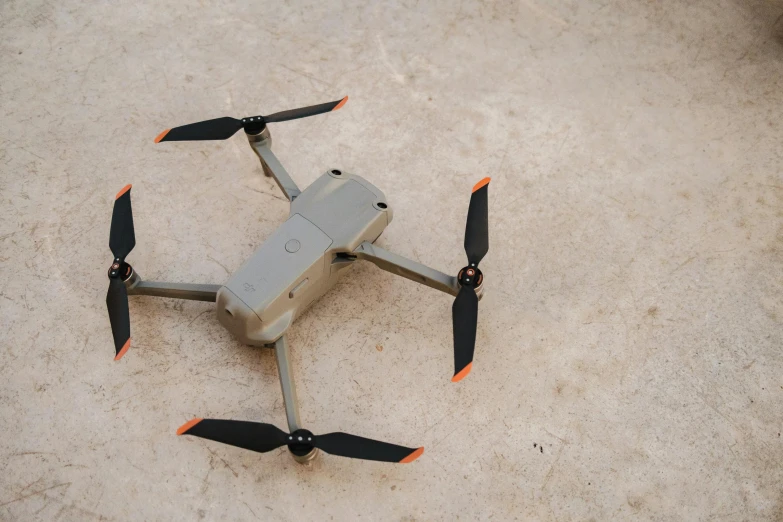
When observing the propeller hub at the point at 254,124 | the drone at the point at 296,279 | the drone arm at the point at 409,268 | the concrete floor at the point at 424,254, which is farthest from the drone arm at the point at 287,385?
the propeller hub at the point at 254,124

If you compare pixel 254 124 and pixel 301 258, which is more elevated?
pixel 254 124

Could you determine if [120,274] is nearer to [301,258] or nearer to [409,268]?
[301,258]

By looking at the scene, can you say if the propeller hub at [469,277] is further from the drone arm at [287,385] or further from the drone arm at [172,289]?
the drone arm at [172,289]

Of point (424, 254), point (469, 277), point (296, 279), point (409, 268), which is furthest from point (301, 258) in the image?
point (424, 254)

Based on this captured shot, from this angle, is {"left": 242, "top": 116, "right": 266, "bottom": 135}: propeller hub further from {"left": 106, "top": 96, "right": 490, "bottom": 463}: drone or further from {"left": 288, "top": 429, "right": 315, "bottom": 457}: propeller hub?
{"left": 288, "top": 429, "right": 315, "bottom": 457}: propeller hub

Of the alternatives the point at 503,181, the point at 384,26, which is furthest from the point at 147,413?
the point at 384,26

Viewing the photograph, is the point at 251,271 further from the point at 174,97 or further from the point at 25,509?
the point at 174,97
